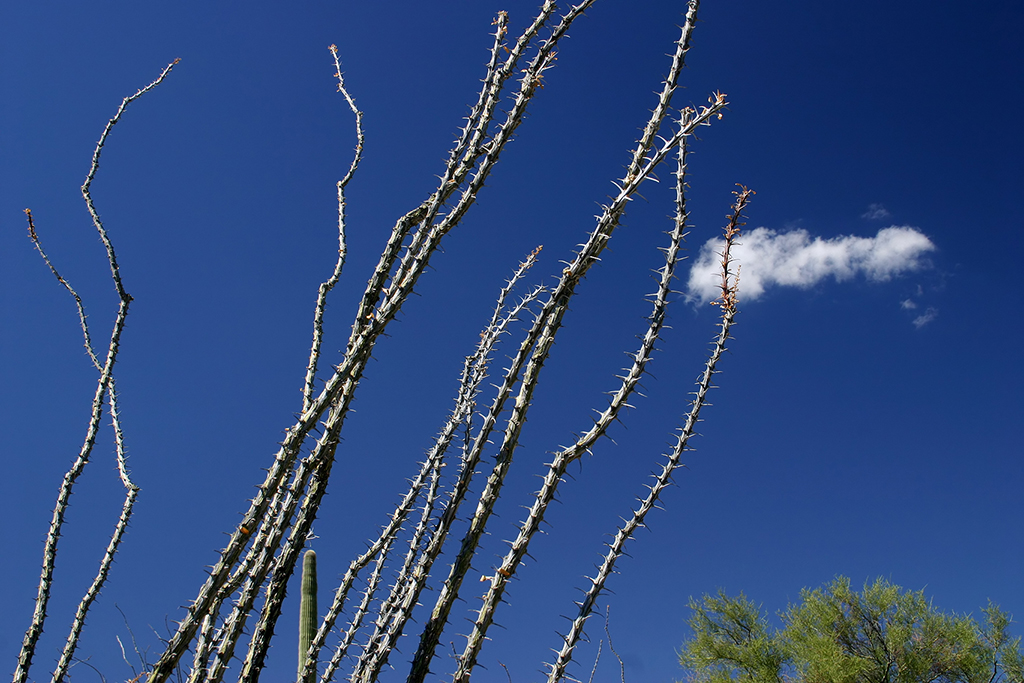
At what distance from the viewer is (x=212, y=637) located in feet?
6.05

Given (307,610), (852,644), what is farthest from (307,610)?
(852,644)

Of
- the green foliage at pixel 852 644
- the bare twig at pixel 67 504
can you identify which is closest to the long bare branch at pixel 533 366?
the bare twig at pixel 67 504

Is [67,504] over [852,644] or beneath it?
beneath

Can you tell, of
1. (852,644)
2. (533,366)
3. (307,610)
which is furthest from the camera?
(852,644)

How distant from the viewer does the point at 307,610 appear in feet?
13.0

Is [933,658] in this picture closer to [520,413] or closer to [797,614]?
[797,614]

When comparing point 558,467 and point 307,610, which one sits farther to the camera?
point 307,610

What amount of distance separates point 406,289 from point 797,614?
1300 centimetres

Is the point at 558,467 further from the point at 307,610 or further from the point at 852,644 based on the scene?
the point at 852,644

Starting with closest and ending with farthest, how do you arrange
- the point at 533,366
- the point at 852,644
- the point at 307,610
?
the point at 533,366 → the point at 307,610 → the point at 852,644

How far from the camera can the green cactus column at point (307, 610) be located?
12.9ft

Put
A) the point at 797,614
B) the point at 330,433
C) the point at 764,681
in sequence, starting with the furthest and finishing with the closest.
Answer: the point at 797,614 → the point at 764,681 → the point at 330,433

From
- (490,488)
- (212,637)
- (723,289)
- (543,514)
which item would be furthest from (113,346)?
(723,289)

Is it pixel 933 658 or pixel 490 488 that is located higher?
pixel 933 658
